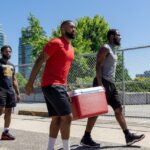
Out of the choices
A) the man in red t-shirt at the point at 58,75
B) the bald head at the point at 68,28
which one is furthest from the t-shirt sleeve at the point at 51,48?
the bald head at the point at 68,28

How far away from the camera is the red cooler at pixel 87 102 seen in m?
5.24

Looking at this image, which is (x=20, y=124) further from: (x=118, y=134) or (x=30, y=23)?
(x=30, y=23)

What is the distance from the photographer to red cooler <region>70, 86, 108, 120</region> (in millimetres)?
5242

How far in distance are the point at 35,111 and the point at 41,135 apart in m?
4.63

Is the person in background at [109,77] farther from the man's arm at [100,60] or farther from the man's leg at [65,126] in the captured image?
the man's leg at [65,126]

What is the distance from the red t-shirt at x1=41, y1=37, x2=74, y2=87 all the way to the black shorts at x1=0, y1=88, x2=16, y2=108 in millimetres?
2234

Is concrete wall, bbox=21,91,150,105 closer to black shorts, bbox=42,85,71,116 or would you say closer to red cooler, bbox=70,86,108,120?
red cooler, bbox=70,86,108,120

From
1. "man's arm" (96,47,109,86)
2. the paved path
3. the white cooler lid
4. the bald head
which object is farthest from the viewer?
the paved path

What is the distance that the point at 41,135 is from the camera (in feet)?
25.4

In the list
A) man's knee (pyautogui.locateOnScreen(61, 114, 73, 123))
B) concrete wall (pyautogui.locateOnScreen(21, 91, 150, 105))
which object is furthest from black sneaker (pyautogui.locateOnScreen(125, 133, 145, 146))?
concrete wall (pyautogui.locateOnScreen(21, 91, 150, 105))


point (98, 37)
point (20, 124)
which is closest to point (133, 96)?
point (20, 124)

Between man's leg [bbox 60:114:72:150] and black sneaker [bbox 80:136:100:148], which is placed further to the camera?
black sneaker [bbox 80:136:100:148]

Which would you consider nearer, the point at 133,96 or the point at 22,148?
the point at 22,148

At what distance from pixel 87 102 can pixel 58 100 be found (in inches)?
20.0
